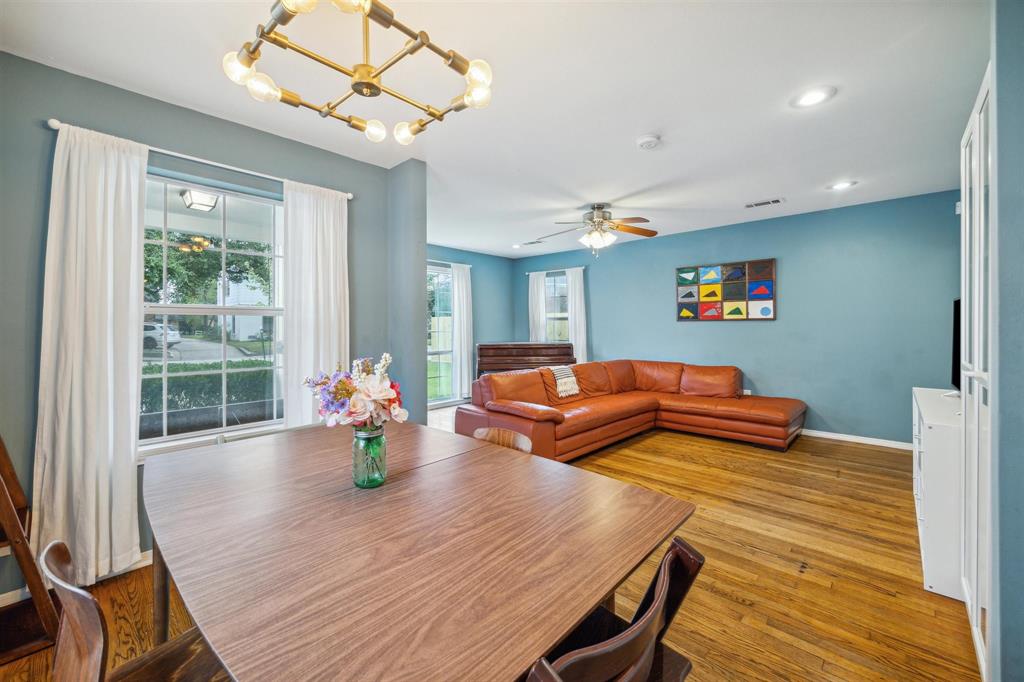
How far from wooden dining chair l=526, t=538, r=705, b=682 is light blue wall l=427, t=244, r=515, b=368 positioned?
628 cm

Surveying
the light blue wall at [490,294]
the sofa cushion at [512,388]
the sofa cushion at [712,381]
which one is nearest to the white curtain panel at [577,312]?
the light blue wall at [490,294]

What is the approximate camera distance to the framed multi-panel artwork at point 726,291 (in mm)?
5094

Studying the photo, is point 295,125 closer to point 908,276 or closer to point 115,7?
point 115,7

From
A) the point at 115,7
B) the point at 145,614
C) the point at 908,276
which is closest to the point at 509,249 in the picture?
the point at 908,276

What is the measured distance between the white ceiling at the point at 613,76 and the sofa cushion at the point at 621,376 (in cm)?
270

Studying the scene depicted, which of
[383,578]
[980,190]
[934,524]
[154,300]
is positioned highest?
[980,190]

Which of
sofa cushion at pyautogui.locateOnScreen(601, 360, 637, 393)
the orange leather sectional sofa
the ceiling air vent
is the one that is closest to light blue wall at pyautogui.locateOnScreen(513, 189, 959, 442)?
the orange leather sectional sofa

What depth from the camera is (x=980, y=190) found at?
5.07 feet

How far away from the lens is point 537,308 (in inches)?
293

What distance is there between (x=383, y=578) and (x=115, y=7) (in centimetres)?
244

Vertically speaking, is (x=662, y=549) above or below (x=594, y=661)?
below

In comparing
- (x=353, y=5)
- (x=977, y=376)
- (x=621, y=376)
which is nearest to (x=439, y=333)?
(x=621, y=376)

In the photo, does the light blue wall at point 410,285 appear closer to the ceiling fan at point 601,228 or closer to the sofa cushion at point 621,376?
the ceiling fan at point 601,228

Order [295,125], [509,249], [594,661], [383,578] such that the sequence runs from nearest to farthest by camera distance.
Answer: [594,661]
[383,578]
[295,125]
[509,249]
